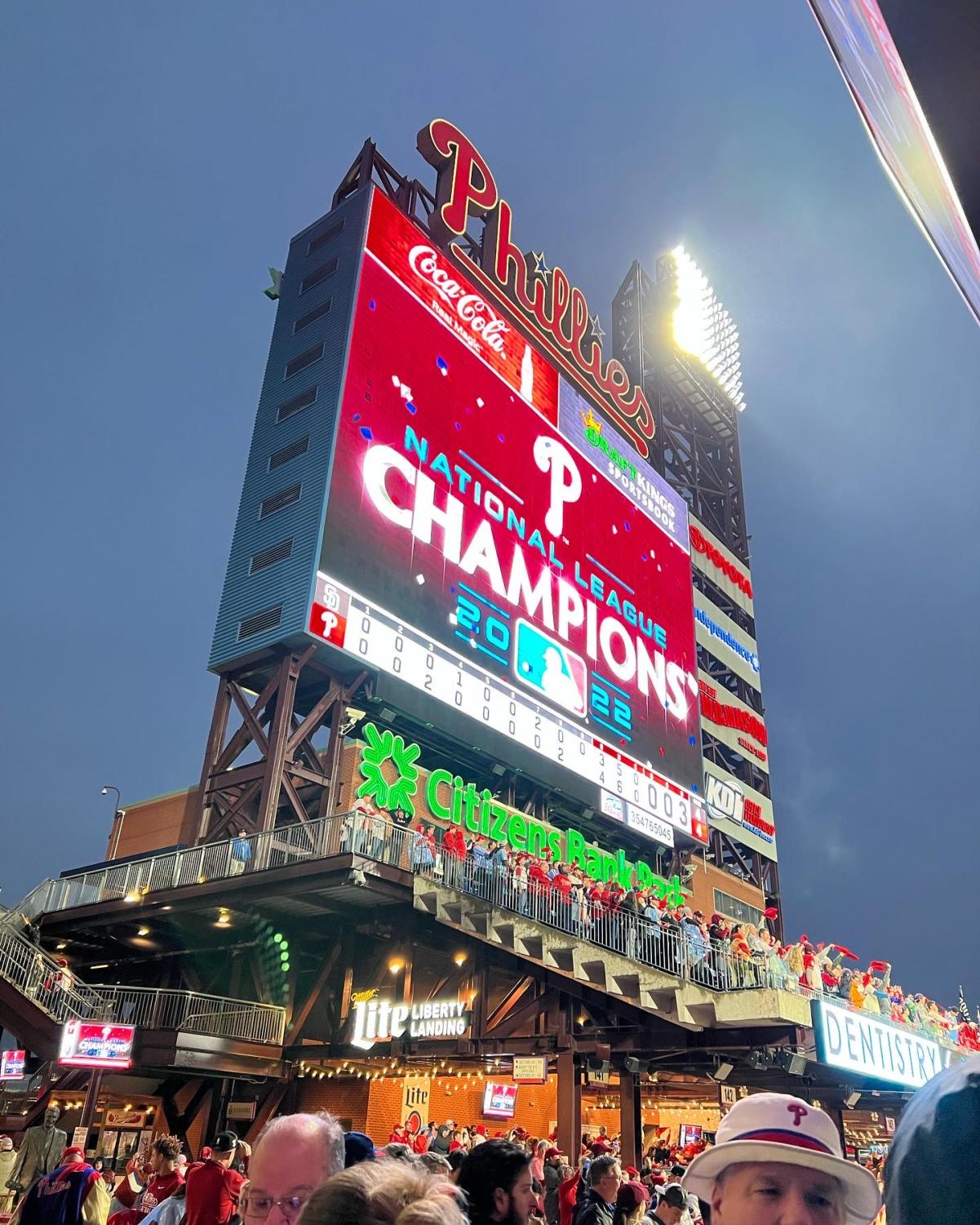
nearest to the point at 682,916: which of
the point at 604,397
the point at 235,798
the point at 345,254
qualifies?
the point at 235,798

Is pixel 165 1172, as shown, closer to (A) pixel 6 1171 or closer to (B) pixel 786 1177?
(B) pixel 786 1177

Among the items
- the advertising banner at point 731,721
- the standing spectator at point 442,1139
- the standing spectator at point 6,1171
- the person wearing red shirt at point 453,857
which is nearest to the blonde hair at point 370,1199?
the standing spectator at point 442,1139

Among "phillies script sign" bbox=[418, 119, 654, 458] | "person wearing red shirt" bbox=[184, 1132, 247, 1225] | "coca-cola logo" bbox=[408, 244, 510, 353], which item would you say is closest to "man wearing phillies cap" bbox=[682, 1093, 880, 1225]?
"person wearing red shirt" bbox=[184, 1132, 247, 1225]

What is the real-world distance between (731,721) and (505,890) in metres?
32.7

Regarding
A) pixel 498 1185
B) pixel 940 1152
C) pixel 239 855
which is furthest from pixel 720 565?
pixel 940 1152

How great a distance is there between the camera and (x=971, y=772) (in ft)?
611

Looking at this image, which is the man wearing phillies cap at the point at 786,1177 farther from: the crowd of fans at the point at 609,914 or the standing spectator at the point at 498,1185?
the crowd of fans at the point at 609,914

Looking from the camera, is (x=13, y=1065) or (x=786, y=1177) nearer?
(x=786, y=1177)

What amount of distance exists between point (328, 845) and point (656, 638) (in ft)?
66.7

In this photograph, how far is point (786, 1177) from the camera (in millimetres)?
2402

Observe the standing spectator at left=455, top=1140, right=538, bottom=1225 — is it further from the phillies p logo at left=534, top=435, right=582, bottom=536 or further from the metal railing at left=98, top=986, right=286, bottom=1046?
the phillies p logo at left=534, top=435, right=582, bottom=536

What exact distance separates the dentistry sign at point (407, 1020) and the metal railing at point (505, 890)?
8.11 ft

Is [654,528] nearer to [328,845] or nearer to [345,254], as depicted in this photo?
[345,254]

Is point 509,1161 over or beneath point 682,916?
beneath
